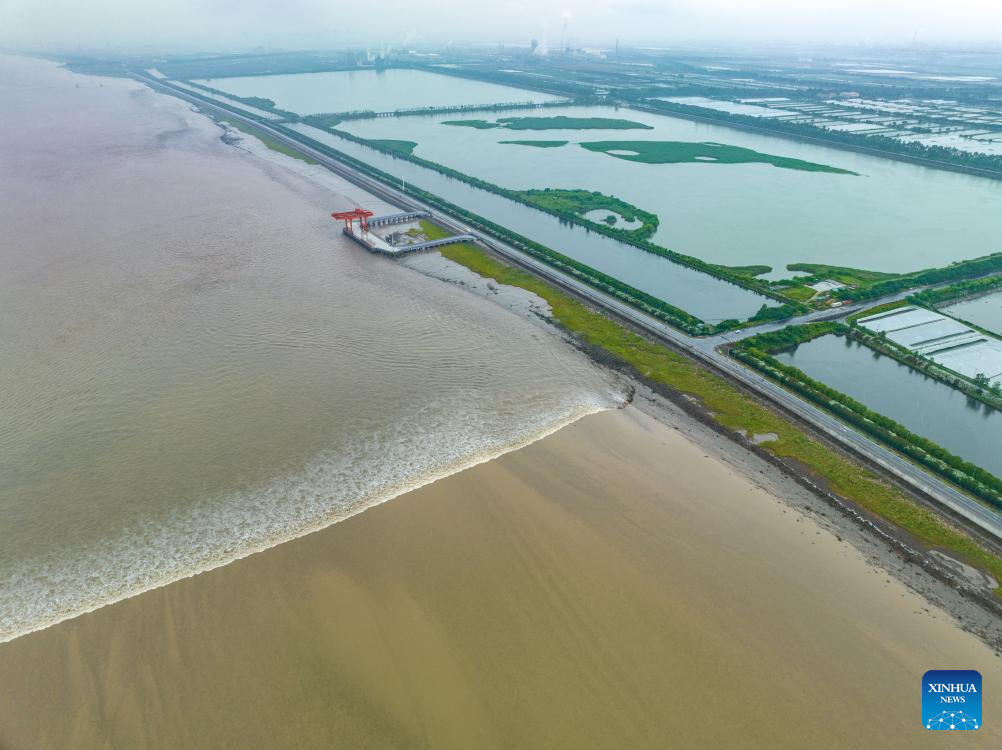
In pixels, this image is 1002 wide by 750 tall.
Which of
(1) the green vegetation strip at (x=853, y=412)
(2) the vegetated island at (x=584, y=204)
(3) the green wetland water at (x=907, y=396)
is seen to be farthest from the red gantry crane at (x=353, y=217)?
(3) the green wetland water at (x=907, y=396)

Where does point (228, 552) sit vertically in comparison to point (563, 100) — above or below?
below

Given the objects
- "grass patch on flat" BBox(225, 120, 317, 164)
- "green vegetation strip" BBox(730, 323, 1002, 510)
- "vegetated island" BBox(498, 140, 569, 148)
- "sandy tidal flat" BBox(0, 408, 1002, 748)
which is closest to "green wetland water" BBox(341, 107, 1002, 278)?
"vegetated island" BBox(498, 140, 569, 148)

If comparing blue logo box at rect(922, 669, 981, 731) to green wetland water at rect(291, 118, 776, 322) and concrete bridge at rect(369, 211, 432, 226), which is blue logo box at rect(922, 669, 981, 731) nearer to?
green wetland water at rect(291, 118, 776, 322)

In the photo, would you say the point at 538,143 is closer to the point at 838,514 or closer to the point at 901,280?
the point at 901,280

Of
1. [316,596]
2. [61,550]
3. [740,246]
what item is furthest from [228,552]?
[740,246]

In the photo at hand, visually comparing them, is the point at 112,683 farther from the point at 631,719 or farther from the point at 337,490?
the point at 631,719

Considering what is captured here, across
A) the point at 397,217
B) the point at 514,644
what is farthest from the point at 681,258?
the point at 514,644

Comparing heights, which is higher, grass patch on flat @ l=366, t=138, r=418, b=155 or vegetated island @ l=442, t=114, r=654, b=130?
vegetated island @ l=442, t=114, r=654, b=130
